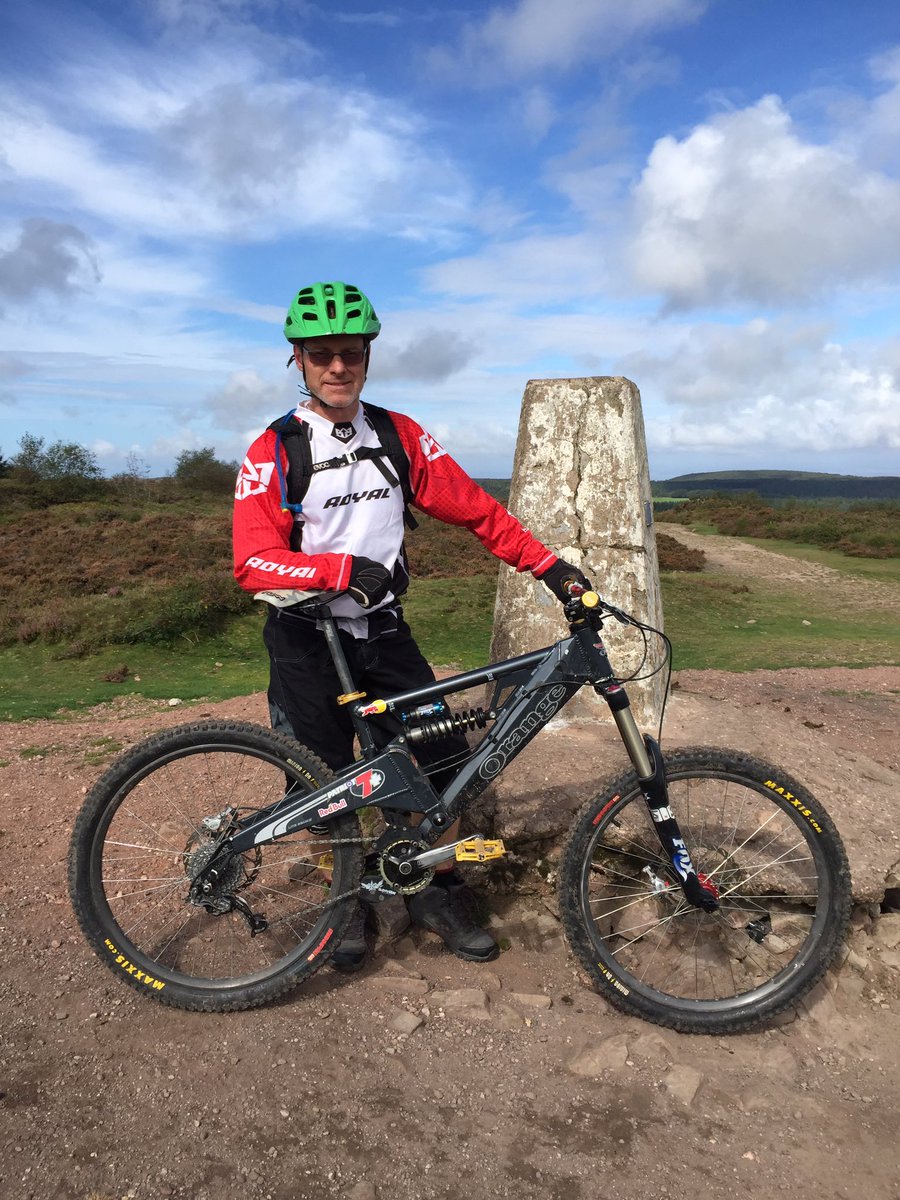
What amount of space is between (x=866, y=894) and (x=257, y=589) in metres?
3.12

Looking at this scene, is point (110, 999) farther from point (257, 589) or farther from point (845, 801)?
point (845, 801)

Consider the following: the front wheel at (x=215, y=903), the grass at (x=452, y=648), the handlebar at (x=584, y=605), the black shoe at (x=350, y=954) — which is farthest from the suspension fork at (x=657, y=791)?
the grass at (x=452, y=648)

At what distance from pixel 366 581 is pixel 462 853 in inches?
49.8

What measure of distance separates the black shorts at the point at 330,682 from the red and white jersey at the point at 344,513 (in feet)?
0.65

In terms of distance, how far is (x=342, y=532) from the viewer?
3357 mm

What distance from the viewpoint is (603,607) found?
328cm

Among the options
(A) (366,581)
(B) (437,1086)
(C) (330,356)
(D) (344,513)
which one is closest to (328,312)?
(C) (330,356)

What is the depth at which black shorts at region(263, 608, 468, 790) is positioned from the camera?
3.45 metres

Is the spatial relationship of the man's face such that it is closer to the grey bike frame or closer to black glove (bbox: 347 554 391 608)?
black glove (bbox: 347 554 391 608)

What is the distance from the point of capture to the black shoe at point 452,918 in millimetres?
3709

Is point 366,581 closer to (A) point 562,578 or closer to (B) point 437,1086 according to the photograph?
(A) point 562,578

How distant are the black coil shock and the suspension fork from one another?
1.72 ft

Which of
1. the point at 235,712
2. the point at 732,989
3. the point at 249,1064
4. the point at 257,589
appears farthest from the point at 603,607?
the point at 235,712

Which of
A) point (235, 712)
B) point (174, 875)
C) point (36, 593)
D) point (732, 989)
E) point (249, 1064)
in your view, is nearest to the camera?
point (249, 1064)
